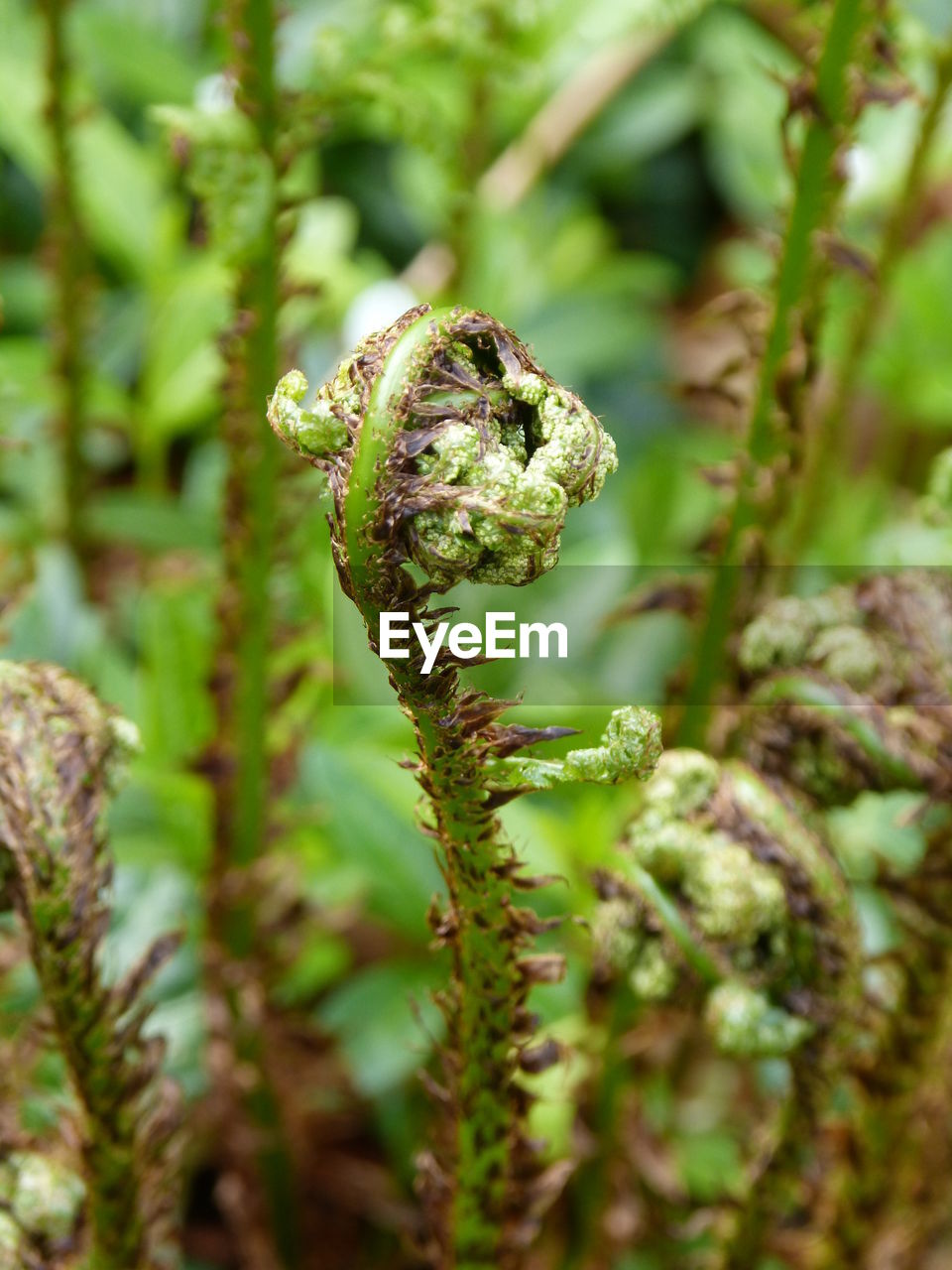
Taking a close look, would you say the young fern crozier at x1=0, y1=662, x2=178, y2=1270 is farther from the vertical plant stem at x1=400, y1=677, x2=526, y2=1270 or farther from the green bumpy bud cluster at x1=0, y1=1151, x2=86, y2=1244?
the vertical plant stem at x1=400, y1=677, x2=526, y2=1270

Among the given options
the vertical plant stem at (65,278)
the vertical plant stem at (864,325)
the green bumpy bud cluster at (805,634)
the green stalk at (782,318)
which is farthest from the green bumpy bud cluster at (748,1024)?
the vertical plant stem at (65,278)

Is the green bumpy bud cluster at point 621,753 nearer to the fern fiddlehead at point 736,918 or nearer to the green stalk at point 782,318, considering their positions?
the fern fiddlehead at point 736,918

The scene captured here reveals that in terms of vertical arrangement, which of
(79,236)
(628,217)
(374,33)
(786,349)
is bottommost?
(786,349)

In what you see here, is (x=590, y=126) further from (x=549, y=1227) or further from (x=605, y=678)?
(x=549, y=1227)

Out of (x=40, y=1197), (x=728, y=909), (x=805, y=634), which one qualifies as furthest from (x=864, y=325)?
(x=40, y=1197)

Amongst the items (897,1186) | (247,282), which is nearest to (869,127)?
(247,282)

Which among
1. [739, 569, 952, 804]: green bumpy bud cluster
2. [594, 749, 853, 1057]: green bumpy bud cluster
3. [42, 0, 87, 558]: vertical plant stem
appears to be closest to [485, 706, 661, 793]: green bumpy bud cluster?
[594, 749, 853, 1057]: green bumpy bud cluster

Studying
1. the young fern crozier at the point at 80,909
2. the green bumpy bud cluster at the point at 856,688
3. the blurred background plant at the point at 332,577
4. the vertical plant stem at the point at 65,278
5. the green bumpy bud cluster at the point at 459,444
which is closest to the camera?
the green bumpy bud cluster at the point at 459,444
